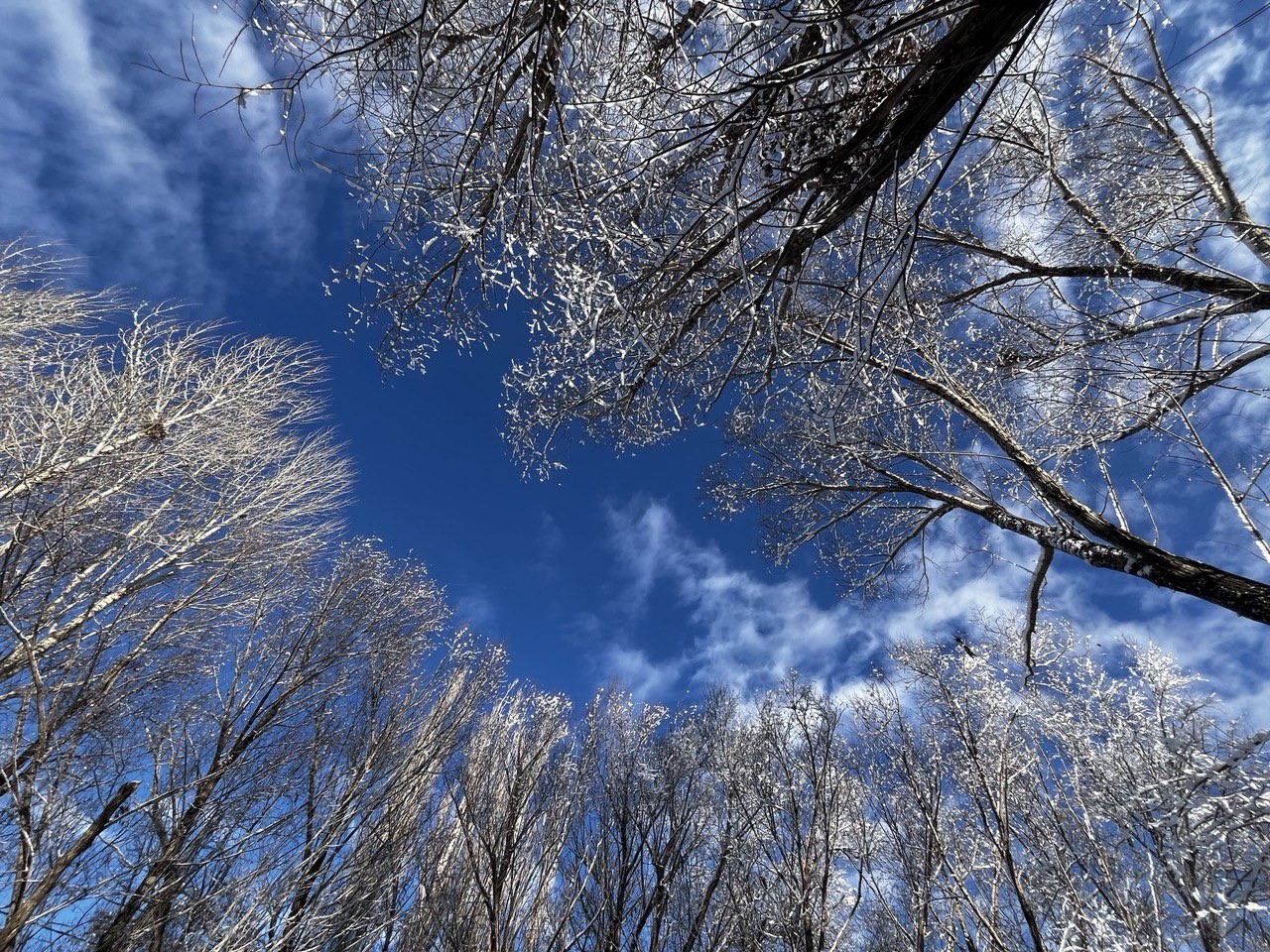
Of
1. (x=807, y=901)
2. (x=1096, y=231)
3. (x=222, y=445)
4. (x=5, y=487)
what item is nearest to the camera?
(x=1096, y=231)

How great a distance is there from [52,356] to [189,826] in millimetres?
5505

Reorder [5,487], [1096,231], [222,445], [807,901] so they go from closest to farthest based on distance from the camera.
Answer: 1. [1096,231]
2. [807,901]
3. [5,487]
4. [222,445]

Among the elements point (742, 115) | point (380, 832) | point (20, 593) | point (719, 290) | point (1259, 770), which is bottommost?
point (380, 832)

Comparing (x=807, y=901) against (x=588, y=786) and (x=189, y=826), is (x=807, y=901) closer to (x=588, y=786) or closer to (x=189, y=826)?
(x=588, y=786)

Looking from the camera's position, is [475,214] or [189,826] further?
[189,826]

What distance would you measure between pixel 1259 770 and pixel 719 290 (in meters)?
3.99

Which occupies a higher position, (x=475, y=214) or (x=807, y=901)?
(x=475, y=214)

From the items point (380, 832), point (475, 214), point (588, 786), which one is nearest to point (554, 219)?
point (475, 214)

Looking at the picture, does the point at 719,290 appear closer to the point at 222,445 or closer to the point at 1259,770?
the point at 1259,770

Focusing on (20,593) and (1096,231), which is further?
(20,593)

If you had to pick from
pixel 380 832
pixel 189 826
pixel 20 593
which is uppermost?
pixel 20 593

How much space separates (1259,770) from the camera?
302 centimetres

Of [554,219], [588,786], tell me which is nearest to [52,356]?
[554,219]

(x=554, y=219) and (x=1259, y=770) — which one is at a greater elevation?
(x=554, y=219)
